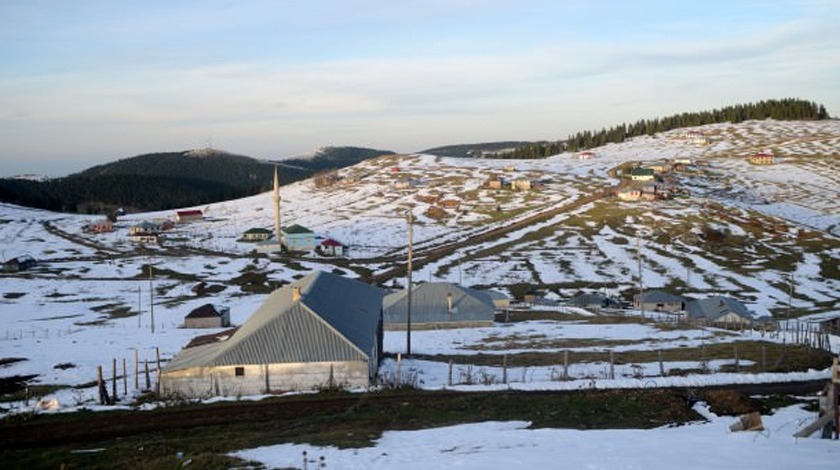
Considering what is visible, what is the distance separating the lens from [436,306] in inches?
2552

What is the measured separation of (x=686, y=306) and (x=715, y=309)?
24.5 feet

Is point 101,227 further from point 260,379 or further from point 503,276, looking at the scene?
point 260,379

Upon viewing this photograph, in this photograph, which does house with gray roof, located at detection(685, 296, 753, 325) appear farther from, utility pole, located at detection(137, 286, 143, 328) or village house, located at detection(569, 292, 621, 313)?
utility pole, located at detection(137, 286, 143, 328)

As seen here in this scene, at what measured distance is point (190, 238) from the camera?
12875 centimetres

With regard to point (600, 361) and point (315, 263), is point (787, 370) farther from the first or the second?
point (315, 263)

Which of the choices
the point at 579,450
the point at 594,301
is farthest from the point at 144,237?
the point at 579,450

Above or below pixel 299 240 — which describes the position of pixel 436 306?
below

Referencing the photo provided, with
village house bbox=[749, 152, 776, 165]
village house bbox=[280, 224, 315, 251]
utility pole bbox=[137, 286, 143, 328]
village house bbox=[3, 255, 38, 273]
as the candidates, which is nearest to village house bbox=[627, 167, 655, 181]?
village house bbox=[749, 152, 776, 165]

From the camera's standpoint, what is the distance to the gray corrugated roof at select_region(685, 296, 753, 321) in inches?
2591

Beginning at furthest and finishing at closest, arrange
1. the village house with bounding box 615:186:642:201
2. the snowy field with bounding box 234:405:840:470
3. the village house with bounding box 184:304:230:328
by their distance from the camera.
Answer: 1. the village house with bounding box 615:186:642:201
2. the village house with bounding box 184:304:230:328
3. the snowy field with bounding box 234:405:840:470

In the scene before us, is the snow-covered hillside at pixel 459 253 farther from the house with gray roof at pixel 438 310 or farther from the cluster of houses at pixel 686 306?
the cluster of houses at pixel 686 306

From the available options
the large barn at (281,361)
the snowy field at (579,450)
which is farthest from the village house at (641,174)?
the snowy field at (579,450)

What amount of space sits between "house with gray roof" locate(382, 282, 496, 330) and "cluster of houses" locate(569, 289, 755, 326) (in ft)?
50.2

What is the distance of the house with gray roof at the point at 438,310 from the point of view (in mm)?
63312
